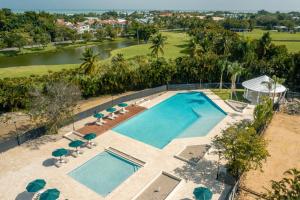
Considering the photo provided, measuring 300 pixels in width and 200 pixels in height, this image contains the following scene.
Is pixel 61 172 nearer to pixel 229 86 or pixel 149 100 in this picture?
pixel 149 100

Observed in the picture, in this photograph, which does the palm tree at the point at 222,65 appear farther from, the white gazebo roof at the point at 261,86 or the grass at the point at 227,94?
the white gazebo roof at the point at 261,86

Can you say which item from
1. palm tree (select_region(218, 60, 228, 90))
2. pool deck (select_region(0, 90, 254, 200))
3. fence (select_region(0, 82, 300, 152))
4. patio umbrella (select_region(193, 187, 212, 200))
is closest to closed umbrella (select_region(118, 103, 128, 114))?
fence (select_region(0, 82, 300, 152))

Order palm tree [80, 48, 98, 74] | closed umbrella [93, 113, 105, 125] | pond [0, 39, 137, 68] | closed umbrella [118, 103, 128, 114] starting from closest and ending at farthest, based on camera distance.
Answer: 1. closed umbrella [93, 113, 105, 125]
2. closed umbrella [118, 103, 128, 114]
3. palm tree [80, 48, 98, 74]
4. pond [0, 39, 137, 68]

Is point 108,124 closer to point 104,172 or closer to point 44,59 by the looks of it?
point 104,172

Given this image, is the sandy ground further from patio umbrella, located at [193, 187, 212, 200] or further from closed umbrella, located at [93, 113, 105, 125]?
closed umbrella, located at [93, 113, 105, 125]

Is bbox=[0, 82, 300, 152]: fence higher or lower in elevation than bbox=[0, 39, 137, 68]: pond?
lower

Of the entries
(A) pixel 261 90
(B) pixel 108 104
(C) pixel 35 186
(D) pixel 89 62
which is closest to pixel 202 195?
(C) pixel 35 186

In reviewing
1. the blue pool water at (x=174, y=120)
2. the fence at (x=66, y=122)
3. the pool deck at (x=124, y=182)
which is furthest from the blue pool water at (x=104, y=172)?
the fence at (x=66, y=122)
